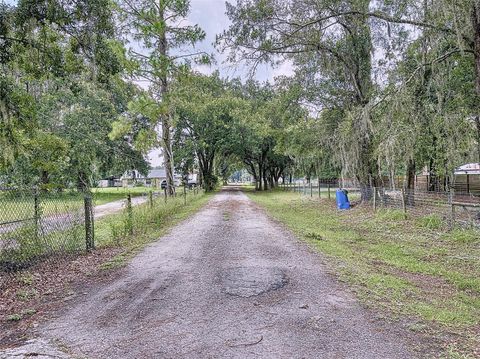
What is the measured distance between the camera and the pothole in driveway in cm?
439

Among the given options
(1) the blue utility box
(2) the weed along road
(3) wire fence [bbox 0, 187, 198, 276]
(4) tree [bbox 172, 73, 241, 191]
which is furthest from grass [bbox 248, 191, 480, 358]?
(4) tree [bbox 172, 73, 241, 191]

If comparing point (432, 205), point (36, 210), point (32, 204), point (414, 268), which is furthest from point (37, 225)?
point (432, 205)

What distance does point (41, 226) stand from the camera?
18.7 feet

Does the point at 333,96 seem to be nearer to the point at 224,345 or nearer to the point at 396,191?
the point at 396,191

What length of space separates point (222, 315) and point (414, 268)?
3.64 meters

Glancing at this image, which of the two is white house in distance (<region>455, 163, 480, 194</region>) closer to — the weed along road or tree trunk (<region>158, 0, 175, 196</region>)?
tree trunk (<region>158, 0, 175, 196</region>)

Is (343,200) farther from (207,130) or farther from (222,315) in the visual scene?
(207,130)

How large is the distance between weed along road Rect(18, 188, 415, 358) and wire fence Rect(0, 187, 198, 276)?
1.40 m

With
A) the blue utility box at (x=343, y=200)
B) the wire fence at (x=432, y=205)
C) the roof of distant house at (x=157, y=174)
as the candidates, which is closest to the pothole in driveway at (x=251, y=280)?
the wire fence at (x=432, y=205)

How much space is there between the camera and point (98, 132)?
83.5ft

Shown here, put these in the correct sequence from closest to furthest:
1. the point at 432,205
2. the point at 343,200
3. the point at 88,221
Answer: the point at 88,221, the point at 432,205, the point at 343,200

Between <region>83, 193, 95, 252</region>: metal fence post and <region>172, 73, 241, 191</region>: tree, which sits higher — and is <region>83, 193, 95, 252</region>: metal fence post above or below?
below

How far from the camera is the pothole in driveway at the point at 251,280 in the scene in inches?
173

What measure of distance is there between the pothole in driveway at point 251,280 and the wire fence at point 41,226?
3.03 meters
